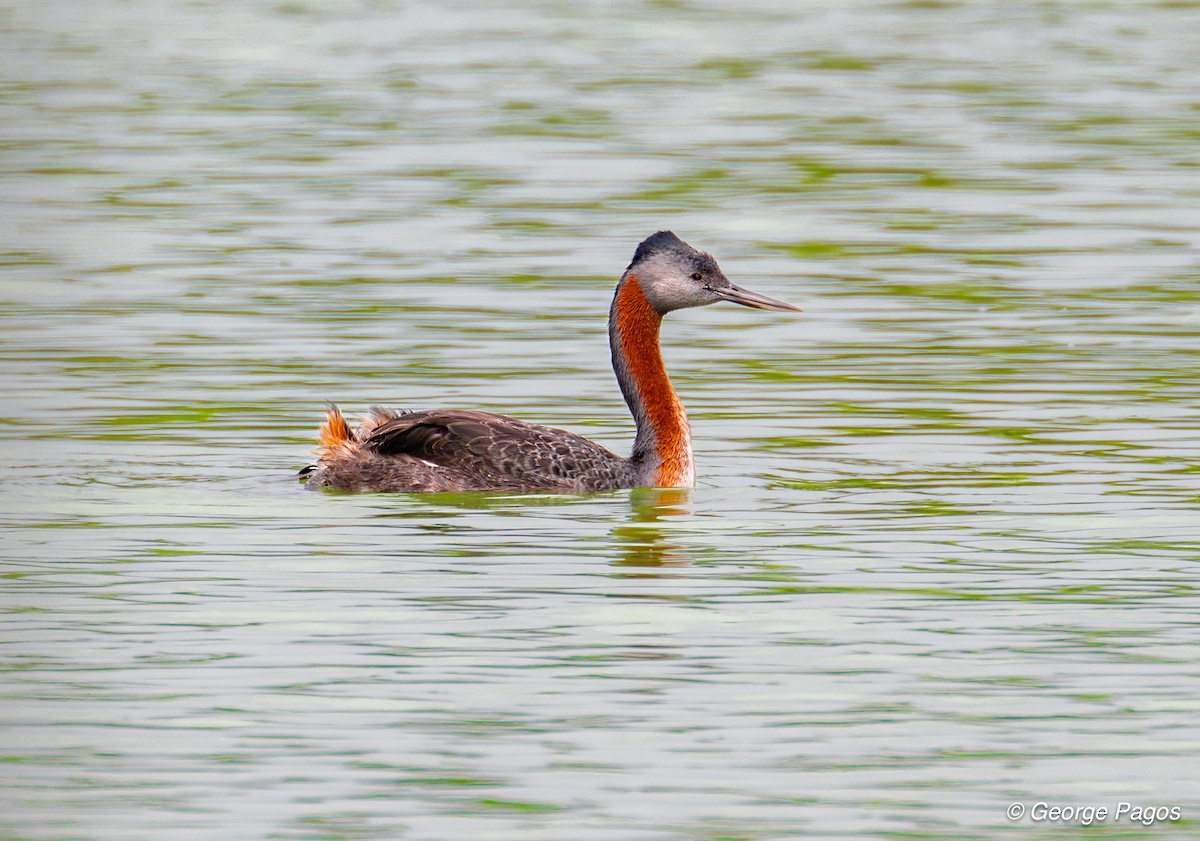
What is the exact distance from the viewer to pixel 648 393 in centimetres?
1363

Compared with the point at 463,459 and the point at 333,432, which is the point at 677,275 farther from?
the point at 333,432

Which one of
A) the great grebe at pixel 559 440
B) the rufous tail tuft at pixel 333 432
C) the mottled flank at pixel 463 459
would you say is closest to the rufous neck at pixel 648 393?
the great grebe at pixel 559 440

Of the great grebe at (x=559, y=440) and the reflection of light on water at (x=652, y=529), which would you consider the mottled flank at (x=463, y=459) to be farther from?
the reflection of light on water at (x=652, y=529)

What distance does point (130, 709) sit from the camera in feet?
28.8

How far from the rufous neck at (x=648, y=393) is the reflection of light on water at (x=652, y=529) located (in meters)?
0.09

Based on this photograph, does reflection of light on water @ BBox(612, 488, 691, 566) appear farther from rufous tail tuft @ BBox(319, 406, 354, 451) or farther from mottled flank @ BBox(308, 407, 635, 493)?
rufous tail tuft @ BBox(319, 406, 354, 451)

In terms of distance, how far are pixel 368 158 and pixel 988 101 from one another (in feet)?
25.9

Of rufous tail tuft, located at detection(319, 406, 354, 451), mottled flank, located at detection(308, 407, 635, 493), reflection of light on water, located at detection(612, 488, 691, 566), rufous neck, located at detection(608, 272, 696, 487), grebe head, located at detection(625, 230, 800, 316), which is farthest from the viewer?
grebe head, located at detection(625, 230, 800, 316)

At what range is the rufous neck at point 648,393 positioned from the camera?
13.2 metres

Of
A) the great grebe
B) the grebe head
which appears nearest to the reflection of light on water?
the great grebe

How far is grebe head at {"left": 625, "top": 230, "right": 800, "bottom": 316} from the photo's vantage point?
44.8 ft

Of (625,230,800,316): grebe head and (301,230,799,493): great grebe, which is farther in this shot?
(625,230,800,316): grebe head

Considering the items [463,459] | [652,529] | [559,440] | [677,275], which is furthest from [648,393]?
[652,529]

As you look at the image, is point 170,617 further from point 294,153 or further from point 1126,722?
point 294,153
